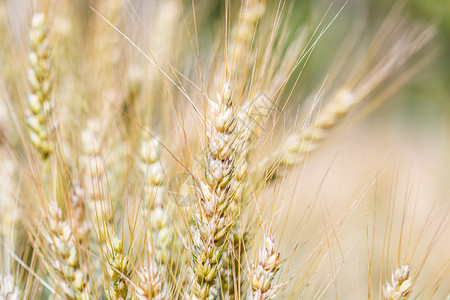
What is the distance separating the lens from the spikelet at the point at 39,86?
705mm

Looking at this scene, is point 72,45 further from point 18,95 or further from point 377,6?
point 377,6

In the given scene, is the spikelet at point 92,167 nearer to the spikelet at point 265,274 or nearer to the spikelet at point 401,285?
the spikelet at point 265,274

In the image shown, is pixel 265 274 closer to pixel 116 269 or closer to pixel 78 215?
pixel 116 269

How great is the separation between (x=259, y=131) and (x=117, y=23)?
570mm

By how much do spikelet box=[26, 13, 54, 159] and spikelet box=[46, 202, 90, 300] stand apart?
152 millimetres

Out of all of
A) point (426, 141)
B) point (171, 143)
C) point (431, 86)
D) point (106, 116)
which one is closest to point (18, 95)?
point (106, 116)

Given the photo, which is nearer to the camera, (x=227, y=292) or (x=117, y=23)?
(x=227, y=292)

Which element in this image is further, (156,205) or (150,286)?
(156,205)

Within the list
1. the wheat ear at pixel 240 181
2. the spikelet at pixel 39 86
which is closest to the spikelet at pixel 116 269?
the wheat ear at pixel 240 181

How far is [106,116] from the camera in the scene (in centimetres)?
86

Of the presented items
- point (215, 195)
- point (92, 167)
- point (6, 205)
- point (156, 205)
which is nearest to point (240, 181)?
point (215, 195)

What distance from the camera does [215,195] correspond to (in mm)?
503

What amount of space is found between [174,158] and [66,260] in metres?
0.18

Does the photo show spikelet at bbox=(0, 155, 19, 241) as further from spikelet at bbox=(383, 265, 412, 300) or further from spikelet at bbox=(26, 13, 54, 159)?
spikelet at bbox=(383, 265, 412, 300)
